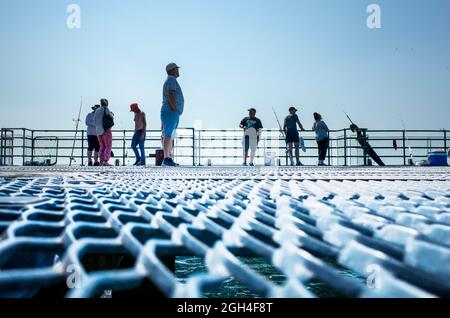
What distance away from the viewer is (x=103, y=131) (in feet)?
21.8

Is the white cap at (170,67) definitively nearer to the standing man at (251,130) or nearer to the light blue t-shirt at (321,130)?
the standing man at (251,130)

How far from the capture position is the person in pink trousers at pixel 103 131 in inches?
260

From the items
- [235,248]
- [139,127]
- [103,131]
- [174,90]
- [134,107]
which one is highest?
[134,107]

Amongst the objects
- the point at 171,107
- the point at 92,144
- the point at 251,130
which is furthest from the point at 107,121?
the point at 251,130

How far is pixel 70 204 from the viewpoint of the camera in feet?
2.93

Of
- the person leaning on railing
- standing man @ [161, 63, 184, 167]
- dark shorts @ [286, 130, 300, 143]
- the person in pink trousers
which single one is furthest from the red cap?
the person leaning on railing

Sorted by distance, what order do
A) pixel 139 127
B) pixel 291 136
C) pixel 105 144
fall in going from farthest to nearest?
pixel 291 136
pixel 139 127
pixel 105 144

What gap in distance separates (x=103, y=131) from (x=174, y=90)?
226cm

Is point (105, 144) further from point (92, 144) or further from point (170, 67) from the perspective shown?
point (170, 67)

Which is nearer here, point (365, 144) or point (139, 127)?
point (139, 127)

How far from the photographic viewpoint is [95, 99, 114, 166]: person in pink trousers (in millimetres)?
6605
